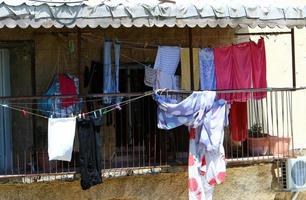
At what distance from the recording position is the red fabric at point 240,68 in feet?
32.3

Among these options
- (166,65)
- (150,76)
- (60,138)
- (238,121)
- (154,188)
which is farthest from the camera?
(238,121)

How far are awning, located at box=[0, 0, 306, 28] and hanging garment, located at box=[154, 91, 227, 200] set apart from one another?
3.64ft

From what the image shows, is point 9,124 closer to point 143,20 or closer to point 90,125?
point 90,125

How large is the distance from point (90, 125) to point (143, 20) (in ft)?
5.30

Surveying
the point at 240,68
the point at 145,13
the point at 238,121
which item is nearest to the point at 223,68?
the point at 240,68

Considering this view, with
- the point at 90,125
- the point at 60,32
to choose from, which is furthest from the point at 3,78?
the point at 90,125

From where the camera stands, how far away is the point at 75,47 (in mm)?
10352

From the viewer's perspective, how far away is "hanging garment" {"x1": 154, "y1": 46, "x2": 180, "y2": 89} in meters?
9.76

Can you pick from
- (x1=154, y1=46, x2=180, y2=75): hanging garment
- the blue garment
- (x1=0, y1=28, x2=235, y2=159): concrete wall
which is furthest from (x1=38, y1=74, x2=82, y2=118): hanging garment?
the blue garment

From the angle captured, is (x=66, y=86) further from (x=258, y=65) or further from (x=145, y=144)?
(x=258, y=65)

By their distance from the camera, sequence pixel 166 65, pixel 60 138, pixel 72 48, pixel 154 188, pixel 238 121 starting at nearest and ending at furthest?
pixel 60 138, pixel 154 188, pixel 166 65, pixel 238 121, pixel 72 48

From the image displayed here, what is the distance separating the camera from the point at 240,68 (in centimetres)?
993

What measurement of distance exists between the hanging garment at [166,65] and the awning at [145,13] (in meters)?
0.82

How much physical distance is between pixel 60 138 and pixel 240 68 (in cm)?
294
